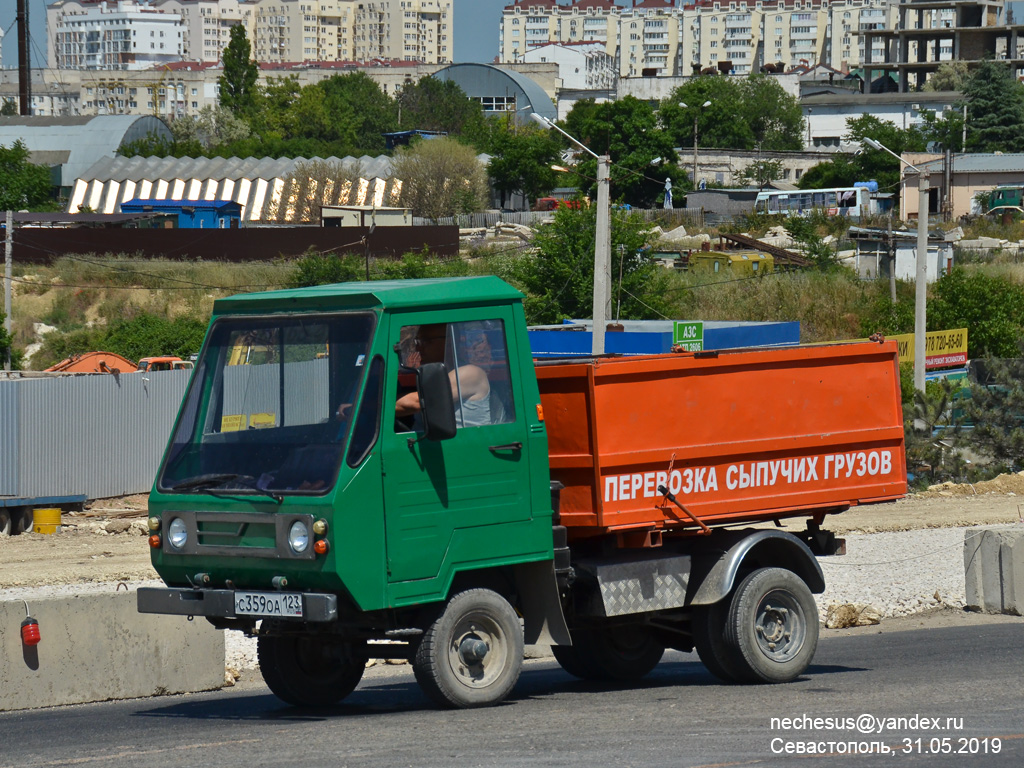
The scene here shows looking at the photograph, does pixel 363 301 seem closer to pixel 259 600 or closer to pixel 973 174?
pixel 259 600

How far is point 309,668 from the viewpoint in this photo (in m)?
8.97

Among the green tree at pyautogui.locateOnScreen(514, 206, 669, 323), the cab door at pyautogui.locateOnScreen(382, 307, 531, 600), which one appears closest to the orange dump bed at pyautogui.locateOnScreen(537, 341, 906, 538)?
the cab door at pyautogui.locateOnScreen(382, 307, 531, 600)

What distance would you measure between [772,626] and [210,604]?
4.06m

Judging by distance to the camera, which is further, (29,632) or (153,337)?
(153,337)

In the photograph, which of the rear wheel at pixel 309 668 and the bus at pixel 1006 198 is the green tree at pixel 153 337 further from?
the bus at pixel 1006 198

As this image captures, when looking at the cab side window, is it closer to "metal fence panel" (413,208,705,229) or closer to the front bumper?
the front bumper

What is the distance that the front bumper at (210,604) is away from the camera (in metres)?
7.30

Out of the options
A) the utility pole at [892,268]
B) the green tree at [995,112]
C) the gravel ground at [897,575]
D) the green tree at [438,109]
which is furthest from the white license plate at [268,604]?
the green tree at [438,109]

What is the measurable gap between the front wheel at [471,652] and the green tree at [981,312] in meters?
40.1

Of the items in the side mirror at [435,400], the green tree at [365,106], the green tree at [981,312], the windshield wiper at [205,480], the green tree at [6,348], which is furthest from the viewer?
the green tree at [365,106]

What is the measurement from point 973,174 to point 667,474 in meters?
89.8

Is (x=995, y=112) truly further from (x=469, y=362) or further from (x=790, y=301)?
(x=469, y=362)

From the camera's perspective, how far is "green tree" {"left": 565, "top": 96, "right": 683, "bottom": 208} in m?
96.4

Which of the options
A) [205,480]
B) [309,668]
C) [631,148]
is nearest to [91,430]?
[309,668]
